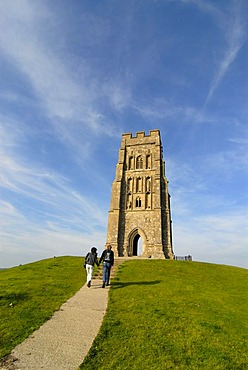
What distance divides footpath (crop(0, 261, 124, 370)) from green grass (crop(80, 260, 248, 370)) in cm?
33

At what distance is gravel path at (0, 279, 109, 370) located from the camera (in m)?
5.16

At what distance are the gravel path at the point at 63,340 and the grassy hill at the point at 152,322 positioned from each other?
259 mm

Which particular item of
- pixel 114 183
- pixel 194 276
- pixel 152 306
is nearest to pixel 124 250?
pixel 114 183

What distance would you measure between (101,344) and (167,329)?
2.37 metres

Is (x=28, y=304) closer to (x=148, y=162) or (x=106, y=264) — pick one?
(x=106, y=264)

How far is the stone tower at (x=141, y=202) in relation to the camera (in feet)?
107

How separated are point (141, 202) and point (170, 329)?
2827 centimetres

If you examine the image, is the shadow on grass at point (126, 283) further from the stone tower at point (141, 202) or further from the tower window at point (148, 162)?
the tower window at point (148, 162)

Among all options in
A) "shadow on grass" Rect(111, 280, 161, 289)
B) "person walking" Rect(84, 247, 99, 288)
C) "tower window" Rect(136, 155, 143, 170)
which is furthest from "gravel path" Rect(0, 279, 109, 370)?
"tower window" Rect(136, 155, 143, 170)

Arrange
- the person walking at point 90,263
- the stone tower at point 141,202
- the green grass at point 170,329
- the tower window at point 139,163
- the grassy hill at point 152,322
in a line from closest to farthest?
the green grass at point 170,329 < the grassy hill at point 152,322 < the person walking at point 90,263 < the stone tower at point 141,202 < the tower window at point 139,163

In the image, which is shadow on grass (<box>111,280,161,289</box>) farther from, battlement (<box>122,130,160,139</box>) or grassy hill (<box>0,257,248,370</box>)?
battlement (<box>122,130,160,139</box>)

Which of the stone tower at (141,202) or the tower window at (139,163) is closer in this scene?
the stone tower at (141,202)

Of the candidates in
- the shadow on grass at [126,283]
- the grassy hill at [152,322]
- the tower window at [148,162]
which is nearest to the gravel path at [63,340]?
the grassy hill at [152,322]

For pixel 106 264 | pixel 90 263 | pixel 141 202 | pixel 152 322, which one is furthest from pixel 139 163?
pixel 152 322
